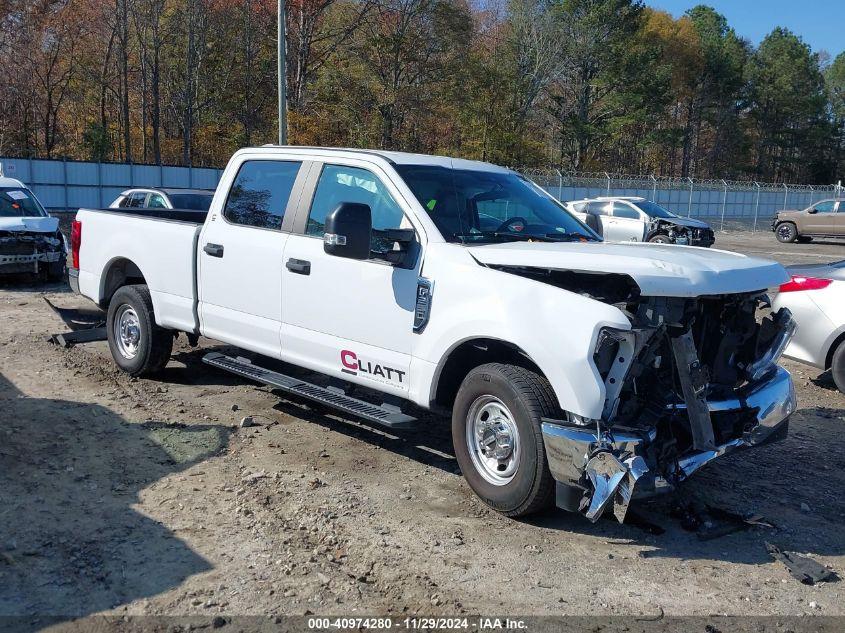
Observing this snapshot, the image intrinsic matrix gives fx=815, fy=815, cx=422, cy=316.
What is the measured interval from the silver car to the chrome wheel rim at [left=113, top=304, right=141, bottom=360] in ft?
20.5

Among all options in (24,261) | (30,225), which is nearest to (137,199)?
(30,225)

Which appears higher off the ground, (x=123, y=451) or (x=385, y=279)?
(x=385, y=279)

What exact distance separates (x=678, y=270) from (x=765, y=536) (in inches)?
66.1

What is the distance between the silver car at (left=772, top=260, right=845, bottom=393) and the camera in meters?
7.69

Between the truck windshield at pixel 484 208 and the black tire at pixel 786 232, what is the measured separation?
28.6 metres

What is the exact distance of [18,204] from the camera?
1335 cm

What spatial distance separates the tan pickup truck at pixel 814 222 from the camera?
98.8ft

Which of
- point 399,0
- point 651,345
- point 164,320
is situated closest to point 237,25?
point 399,0

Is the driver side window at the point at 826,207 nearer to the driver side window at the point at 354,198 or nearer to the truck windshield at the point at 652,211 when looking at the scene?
the truck windshield at the point at 652,211

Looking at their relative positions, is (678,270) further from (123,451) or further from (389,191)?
(123,451)

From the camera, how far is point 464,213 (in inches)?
216

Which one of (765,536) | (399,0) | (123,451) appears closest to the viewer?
(765,536)

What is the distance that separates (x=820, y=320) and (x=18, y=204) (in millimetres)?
11967

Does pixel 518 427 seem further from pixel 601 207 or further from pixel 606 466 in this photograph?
A: pixel 601 207
